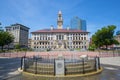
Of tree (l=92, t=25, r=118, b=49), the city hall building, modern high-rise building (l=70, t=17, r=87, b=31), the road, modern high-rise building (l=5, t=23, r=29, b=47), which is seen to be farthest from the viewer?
modern high-rise building (l=70, t=17, r=87, b=31)

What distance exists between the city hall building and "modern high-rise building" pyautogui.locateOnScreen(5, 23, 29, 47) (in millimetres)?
40069

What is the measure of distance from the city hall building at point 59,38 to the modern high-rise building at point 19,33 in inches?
1578

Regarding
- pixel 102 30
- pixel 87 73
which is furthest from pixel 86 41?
pixel 87 73

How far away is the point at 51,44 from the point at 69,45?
14178 millimetres

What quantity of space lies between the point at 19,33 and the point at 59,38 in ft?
193

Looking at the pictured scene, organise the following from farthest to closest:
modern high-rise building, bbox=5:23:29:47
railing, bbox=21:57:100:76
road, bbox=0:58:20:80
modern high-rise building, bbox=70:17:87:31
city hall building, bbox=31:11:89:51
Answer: modern high-rise building, bbox=70:17:87:31, modern high-rise building, bbox=5:23:29:47, city hall building, bbox=31:11:89:51, railing, bbox=21:57:100:76, road, bbox=0:58:20:80

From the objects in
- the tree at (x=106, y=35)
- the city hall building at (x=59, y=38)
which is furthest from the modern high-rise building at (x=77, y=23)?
the tree at (x=106, y=35)

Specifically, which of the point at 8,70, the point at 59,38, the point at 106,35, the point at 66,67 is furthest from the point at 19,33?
the point at 66,67

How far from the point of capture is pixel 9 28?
157125 mm

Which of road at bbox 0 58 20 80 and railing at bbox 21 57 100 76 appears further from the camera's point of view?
railing at bbox 21 57 100 76

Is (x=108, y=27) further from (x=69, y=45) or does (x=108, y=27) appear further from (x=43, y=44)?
(x=43, y=44)

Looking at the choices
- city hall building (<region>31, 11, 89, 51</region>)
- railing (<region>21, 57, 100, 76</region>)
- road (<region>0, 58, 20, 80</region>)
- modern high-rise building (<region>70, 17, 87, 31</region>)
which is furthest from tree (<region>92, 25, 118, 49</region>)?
modern high-rise building (<region>70, 17, 87, 31</region>)

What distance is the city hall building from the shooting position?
342 ft

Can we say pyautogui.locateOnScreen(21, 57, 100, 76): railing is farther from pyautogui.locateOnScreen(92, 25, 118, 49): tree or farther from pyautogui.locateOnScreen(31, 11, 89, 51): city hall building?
pyautogui.locateOnScreen(31, 11, 89, 51): city hall building
